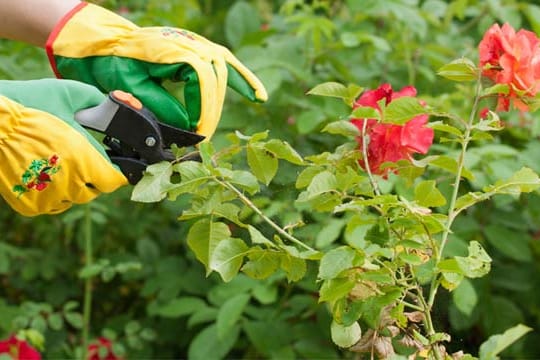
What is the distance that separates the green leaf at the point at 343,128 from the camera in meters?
1.32

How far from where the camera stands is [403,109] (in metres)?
1.24

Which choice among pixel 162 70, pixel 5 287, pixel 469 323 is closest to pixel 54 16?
pixel 162 70

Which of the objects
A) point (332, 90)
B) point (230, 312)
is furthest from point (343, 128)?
point (230, 312)

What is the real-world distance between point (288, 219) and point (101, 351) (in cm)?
70

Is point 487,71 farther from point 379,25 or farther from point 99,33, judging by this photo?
point 379,25

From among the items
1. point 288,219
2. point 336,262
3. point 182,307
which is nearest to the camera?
point 336,262

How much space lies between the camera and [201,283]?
289 centimetres

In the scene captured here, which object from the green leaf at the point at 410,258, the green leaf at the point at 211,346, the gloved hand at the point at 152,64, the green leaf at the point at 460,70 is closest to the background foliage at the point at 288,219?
the green leaf at the point at 211,346

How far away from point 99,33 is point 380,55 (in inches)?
60.8

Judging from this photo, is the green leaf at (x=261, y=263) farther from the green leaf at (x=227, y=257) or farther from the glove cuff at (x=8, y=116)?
the glove cuff at (x=8, y=116)

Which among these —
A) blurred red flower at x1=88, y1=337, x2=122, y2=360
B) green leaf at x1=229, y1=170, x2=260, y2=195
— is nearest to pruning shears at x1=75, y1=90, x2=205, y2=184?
green leaf at x1=229, y1=170, x2=260, y2=195

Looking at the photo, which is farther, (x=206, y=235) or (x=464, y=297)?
(x=464, y=297)

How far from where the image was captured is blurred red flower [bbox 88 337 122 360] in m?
2.53

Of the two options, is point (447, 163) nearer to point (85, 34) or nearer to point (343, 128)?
point (343, 128)
